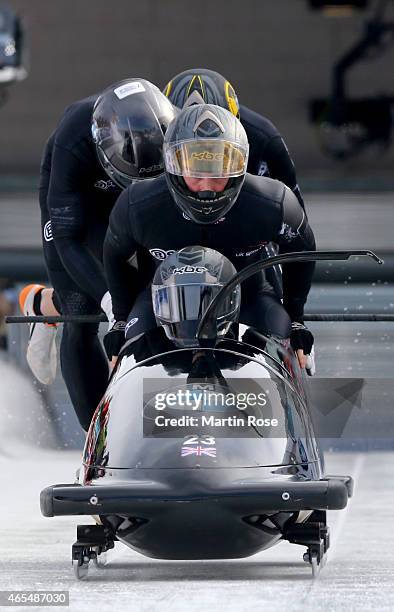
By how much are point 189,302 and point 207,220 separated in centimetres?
39

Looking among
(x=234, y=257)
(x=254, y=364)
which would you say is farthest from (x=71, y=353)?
(x=254, y=364)

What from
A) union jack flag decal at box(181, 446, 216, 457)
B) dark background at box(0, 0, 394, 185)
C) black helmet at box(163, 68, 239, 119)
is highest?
black helmet at box(163, 68, 239, 119)

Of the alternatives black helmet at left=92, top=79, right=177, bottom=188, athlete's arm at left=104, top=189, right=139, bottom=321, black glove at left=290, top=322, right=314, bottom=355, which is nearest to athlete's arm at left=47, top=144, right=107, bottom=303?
black helmet at left=92, top=79, right=177, bottom=188

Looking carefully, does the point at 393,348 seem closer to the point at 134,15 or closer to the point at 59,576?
the point at 59,576

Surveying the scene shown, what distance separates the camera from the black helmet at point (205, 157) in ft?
17.0

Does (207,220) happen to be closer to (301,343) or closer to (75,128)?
(301,343)

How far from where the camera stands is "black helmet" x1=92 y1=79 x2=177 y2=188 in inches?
242

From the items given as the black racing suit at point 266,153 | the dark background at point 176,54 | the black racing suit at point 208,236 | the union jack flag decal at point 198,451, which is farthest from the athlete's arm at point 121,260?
the dark background at point 176,54

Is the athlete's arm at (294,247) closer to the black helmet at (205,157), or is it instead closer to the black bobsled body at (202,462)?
the black helmet at (205,157)

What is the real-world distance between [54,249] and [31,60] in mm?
21426

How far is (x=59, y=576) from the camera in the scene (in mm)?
4742

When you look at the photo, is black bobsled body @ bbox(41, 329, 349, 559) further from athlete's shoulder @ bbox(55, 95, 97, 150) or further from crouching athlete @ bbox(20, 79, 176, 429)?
athlete's shoulder @ bbox(55, 95, 97, 150)

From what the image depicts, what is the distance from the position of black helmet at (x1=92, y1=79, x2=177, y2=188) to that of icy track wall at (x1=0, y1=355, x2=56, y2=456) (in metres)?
3.28

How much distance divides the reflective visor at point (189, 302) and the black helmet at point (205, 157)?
34cm
